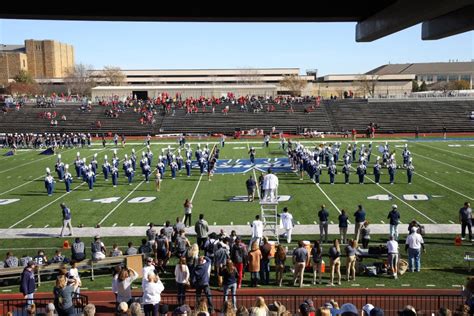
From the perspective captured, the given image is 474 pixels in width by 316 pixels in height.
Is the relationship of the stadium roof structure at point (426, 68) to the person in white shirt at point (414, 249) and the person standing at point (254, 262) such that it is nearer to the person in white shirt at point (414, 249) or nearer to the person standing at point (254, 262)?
the person in white shirt at point (414, 249)

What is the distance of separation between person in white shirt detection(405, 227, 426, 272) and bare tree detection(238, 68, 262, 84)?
91.7 meters

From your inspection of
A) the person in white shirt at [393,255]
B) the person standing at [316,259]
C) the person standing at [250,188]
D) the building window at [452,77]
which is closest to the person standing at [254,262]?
the person standing at [316,259]

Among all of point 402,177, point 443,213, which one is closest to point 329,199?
point 443,213

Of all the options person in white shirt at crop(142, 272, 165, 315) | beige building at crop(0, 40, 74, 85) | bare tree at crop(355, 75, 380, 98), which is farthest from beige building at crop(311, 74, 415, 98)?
person in white shirt at crop(142, 272, 165, 315)

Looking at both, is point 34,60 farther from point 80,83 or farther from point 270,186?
point 270,186

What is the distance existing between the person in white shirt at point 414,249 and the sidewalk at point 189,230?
3.21 m

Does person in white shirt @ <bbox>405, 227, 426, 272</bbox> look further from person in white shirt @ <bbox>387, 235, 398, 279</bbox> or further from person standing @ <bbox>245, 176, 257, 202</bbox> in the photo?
person standing @ <bbox>245, 176, 257, 202</bbox>

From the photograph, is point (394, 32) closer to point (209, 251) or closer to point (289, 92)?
point (209, 251)

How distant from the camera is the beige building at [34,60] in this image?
355ft

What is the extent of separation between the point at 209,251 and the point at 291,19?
21.7ft

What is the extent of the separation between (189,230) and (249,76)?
91.0 m

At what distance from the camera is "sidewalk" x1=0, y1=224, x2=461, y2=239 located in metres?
15.1

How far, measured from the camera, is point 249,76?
4134 inches

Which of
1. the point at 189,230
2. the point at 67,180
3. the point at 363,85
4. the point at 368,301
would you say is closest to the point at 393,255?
the point at 368,301
